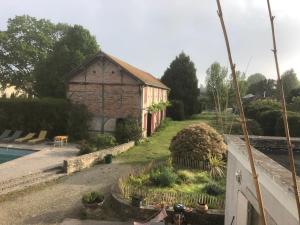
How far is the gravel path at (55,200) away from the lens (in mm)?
12695

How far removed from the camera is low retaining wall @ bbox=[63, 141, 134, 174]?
61.2 feet

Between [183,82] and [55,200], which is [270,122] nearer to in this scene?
[55,200]

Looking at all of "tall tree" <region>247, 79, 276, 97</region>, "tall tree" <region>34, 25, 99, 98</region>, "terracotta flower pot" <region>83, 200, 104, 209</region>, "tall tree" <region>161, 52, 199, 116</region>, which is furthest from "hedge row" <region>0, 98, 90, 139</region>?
"tall tree" <region>247, 79, 276, 97</region>

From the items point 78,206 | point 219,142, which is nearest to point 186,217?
point 78,206

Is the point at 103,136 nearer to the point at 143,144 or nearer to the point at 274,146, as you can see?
the point at 143,144

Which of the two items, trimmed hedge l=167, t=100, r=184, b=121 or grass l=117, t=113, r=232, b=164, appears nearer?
grass l=117, t=113, r=232, b=164

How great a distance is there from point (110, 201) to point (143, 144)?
13217 millimetres

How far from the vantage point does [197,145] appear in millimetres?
19078

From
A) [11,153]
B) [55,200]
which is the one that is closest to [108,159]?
[55,200]

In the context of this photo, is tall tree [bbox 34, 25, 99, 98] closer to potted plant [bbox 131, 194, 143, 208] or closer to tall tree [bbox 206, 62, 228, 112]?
tall tree [bbox 206, 62, 228, 112]

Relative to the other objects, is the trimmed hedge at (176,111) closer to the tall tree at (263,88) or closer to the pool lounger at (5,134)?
the pool lounger at (5,134)

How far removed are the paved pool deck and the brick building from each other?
163 inches

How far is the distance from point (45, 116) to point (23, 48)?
61.9ft

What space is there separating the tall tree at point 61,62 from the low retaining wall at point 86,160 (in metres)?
18.4
